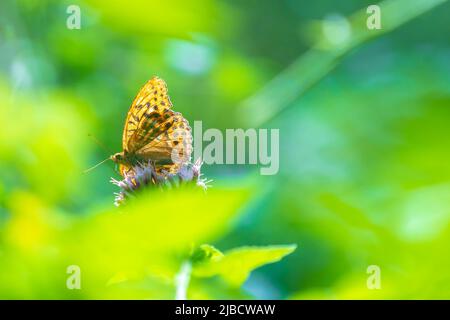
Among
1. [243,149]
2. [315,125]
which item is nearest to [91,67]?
[243,149]

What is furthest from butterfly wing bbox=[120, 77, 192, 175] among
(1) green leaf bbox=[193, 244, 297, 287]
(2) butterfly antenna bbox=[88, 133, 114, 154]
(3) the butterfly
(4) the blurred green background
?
(1) green leaf bbox=[193, 244, 297, 287]

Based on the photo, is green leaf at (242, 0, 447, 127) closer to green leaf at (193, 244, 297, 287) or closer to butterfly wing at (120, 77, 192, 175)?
butterfly wing at (120, 77, 192, 175)

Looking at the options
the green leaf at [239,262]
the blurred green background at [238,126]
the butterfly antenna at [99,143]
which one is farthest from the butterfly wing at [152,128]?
the green leaf at [239,262]

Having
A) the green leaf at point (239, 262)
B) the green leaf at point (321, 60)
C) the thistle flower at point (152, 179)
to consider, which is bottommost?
the green leaf at point (239, 262)

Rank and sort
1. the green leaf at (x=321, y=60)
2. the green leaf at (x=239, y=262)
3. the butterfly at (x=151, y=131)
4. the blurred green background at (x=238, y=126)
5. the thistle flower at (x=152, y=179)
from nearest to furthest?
the blurred green background at (x=238, y=126)
the green leaf at (x=239, y=262)
the thistle flower at (x=152, y=179)
the butterfly at (x=151, y=131)
the green leaf at (x=321, y=60)

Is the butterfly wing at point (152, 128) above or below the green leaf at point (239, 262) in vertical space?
above

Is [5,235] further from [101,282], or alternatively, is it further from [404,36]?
[404,36]

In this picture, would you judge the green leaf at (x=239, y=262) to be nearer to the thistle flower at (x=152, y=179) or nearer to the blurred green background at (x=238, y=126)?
the blurred green background at (x=238, y=126)
